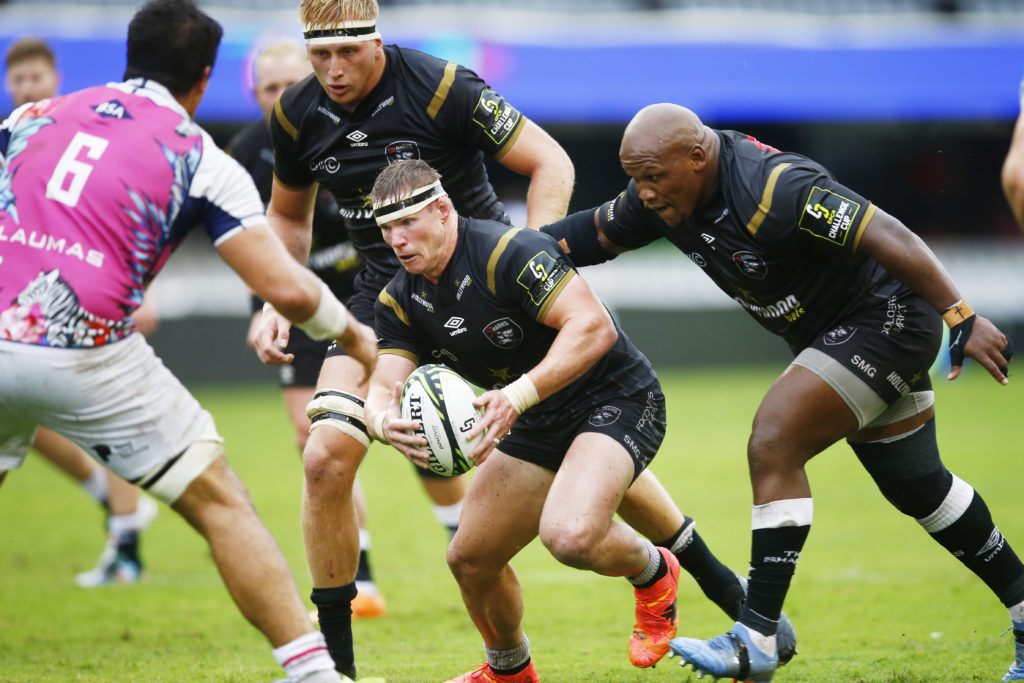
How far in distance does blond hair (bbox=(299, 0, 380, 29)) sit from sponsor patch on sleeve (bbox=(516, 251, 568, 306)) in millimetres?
1519

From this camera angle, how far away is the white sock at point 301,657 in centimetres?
413

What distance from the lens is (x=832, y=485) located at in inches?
463

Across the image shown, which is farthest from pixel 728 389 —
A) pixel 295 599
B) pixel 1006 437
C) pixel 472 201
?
pixel 295 599

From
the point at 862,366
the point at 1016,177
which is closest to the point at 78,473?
the point at 862,366

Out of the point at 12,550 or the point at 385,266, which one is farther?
the point at 12,550

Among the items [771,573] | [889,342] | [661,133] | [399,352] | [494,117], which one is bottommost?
[771,573]

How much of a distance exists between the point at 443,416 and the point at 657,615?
1611mm

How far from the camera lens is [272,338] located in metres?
5.41

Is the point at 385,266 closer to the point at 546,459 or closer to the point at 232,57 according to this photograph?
the point at 546,459

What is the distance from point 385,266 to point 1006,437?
33.9 feet

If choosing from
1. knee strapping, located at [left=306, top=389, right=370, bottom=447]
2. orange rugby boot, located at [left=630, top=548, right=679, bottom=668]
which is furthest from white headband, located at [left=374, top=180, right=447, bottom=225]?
orange rugby boot, located at [left=630, top=548, right=679, bottom=668]

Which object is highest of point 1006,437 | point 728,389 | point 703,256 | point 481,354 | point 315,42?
point 315,42

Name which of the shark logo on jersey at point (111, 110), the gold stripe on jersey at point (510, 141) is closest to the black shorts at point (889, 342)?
the gold stripe on jersey at point (510, 141)

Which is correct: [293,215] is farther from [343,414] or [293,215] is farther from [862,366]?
[862,366]
